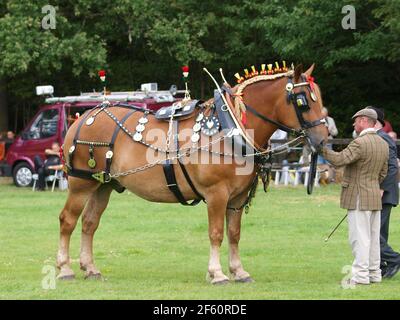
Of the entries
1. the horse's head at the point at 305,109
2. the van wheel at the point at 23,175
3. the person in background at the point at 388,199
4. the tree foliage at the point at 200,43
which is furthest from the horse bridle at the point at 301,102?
the van wheel at the point at 23,175

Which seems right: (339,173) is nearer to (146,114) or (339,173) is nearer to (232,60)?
(232,60)

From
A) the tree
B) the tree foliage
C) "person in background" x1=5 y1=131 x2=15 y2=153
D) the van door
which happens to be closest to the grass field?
the van door

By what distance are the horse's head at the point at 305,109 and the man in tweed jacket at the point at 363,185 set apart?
202 mm

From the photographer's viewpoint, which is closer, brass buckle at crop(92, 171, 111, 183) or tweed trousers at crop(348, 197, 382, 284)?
tweed trousers at crop(348, 197, 382, 284)

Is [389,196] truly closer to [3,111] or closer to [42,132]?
[42,132]

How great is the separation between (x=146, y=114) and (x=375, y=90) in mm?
18995

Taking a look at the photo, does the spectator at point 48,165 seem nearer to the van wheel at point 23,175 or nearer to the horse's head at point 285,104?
the van wheel at point 23,175

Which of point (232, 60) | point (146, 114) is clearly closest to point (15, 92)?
point (232, 60)

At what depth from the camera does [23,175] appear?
26.6 meters

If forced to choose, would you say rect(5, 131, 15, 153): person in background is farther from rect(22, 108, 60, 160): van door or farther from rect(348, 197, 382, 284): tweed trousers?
rect(348, 197, 382, 284): tweed trousers

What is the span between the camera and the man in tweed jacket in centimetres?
1090

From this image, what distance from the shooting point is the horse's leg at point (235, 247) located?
1145cm

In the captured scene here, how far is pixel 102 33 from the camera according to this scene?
2983cm

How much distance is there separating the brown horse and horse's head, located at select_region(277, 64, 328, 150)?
0.01 m
